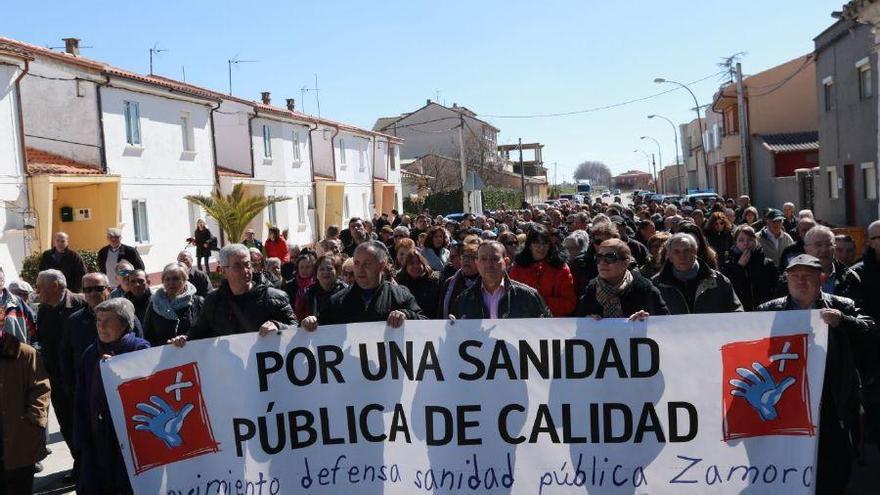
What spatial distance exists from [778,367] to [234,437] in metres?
3.27

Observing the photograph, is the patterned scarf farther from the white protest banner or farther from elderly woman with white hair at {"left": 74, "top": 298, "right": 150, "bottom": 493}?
elderly woman with white hair at {"left": 74, "top": 298, "right": 150, "bottom": 493}

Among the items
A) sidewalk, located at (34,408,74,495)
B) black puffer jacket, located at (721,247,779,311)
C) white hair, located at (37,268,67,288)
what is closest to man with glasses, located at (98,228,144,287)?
sidewalk, located at (34,408,74,495)

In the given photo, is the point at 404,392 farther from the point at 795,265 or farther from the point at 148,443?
the point at 795,265

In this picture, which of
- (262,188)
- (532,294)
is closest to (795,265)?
(532,294)

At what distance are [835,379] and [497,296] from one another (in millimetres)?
2113

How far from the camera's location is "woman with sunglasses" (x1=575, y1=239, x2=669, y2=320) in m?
5.90

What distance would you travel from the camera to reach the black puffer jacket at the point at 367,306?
6066 millimetres

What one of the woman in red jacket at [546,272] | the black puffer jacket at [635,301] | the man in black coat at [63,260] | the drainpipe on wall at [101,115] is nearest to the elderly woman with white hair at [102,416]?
the black puffer jacket at [635,301]

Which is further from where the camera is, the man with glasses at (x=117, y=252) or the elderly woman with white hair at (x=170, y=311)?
the man with glasses at (x=117, y=252)

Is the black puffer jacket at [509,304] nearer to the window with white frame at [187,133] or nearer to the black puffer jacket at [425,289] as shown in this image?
the black puffer jacket at [425,289]

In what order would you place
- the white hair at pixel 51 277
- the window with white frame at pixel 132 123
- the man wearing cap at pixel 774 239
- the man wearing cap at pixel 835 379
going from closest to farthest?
the man wearing cap at pixel 835 379 → the white hair at pixel 51 277 → the man wearing cap at pixel 774 239 → the window with white frame at pixel 132 123

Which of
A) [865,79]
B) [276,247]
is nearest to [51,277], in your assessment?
[276,247]

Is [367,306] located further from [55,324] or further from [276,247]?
[276,247]

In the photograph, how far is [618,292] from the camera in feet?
19.4
